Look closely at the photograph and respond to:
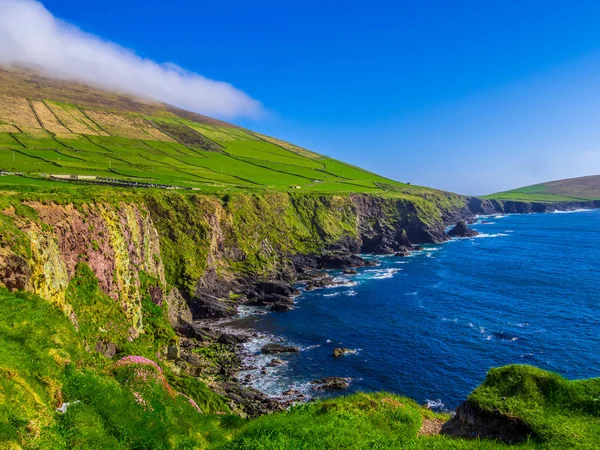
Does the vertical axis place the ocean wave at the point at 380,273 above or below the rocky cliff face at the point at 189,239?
below

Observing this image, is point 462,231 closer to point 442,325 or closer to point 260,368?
point 442,325

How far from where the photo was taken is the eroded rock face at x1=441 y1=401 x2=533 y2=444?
16922mm

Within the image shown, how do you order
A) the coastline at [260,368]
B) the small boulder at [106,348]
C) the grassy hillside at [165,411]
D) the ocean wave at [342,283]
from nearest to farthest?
1. the grassy hillside at [165,411]
2. the small boulder at [106,348]
3. the coastline at [260,368]
4. the ocean wave at [342,283]

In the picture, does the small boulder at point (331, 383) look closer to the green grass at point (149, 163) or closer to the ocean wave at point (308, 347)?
the ocean wave at point (308, 347)

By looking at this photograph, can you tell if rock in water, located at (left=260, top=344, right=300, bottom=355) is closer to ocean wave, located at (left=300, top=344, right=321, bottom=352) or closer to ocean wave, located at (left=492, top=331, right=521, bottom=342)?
ocean wave, located at (left=300, top=344, right=321, bottom=352)

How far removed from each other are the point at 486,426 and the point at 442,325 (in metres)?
49.8

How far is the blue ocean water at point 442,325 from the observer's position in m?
48.6

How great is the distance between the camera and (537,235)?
154500 mm

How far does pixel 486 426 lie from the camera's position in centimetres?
1809

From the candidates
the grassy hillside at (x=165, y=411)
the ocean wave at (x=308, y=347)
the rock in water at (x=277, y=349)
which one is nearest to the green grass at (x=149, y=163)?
the rock in water at (x=277, y=349)

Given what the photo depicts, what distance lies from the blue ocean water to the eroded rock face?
25679 millimetres

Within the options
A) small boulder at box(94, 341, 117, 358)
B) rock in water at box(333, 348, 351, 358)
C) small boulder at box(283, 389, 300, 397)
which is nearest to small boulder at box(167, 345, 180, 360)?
small boulder at box(94, 341, 117, 358)

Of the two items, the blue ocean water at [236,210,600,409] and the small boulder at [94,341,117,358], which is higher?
the small boulder at [94,341,117,358]

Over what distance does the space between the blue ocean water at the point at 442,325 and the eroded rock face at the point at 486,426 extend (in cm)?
2568
